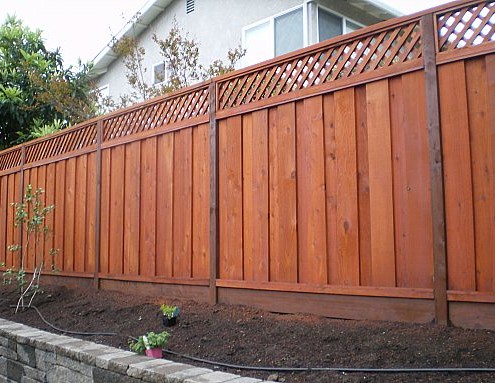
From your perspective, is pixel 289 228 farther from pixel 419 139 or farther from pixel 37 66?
pixel 37 66

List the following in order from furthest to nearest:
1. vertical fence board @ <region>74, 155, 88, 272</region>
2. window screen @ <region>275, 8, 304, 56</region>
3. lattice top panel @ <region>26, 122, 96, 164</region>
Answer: window screen @ <region>275, 8, 304, 56</region> < lattice top panel @ <region>26, 122, 96, 164</region> < vertical fence board @ <region>74, 155, 88, 272</region>

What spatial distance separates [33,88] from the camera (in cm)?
985

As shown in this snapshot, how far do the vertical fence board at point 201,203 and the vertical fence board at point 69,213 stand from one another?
218 cm

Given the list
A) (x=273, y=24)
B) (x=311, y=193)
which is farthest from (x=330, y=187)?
(x=273, y=24)

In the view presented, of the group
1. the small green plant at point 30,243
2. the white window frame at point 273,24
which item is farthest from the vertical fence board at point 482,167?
the white window frame at point 273,24

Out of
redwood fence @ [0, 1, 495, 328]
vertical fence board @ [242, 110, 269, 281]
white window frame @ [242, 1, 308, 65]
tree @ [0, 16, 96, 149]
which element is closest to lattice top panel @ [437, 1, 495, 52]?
redwood fence @ [0, 1, 495, 328]

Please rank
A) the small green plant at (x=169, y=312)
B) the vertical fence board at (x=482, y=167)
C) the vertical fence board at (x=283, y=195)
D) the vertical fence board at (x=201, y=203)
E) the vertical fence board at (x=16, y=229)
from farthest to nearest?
the vertical fence board at (x=16, y=229)
the vertical fence board at (x=201, y=203)
the small green plant at (x=169, y=312)
the vertical fence board at (x=283, y=195)
the vertical fence board at (x=482, y=167)

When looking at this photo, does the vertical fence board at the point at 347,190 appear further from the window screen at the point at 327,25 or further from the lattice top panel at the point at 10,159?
the lattice top panel at the point at 10,159

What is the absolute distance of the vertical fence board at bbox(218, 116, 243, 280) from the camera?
3967mm

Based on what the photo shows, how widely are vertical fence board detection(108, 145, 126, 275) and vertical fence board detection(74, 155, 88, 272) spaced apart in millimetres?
552

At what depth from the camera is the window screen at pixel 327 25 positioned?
8.27 metres

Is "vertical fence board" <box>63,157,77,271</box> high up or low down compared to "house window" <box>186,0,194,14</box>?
down

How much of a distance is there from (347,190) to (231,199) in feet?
3.52

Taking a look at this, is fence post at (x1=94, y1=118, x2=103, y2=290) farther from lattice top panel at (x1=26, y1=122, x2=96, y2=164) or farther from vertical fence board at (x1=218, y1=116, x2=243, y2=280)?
vertical fence board at (x1=218, y1=116, x2=243, y2=280)
